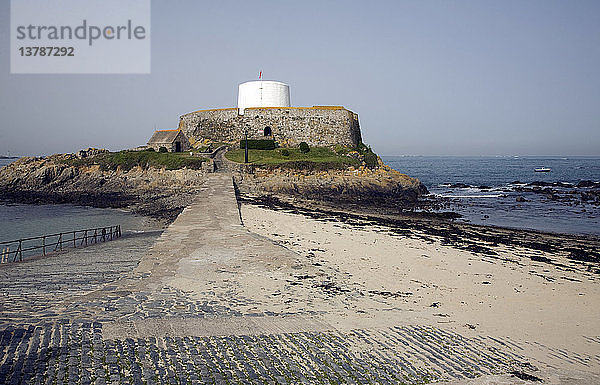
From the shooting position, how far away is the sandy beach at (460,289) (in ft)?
22.6

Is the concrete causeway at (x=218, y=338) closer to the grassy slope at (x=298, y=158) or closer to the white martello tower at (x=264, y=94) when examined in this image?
the grassy slope at (x=298, y=158)

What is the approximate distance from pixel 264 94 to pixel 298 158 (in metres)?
13.7

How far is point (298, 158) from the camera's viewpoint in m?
39.0

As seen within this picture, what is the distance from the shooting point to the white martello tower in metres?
49.1

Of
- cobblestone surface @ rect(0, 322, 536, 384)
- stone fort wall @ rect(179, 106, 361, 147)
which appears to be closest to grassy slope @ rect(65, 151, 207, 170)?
stone fort wall @ rect(179, 106, 361, 147)

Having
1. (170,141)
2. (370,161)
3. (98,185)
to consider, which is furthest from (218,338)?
(170,141)

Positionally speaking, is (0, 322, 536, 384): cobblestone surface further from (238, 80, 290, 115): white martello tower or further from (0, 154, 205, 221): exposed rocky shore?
(238, 80, 290, 115): white martello tower

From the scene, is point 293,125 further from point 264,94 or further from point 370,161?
point 370,161

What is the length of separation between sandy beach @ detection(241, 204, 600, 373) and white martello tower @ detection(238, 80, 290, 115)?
112 feet

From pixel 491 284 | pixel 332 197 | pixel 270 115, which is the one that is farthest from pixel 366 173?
pixel 491 284

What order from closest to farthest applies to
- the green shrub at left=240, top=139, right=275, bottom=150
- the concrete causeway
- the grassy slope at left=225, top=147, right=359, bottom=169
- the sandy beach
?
the concrete causeway → the sandy beach → the grassy slope at left=225, top=147, right=359, bottom=169 → the green shrub at left=240, top=139, right=275, bottom=150

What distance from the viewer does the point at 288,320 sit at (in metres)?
6.82

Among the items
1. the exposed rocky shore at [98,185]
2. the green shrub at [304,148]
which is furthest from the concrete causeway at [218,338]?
the green shrub at [304,148]

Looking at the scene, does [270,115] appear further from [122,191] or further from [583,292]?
[583,292]
